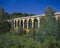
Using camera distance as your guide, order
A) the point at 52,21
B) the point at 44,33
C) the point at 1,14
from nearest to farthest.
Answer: the point at 44,33 < the point at 52,21 < the point at 1,14

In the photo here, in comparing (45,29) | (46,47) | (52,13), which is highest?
(52,13)

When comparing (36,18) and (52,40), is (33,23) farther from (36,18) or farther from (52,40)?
(52,40)

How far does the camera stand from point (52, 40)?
950cm

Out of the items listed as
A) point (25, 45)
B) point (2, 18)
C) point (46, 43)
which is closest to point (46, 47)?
point (46, 43)

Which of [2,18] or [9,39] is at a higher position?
[2,18]

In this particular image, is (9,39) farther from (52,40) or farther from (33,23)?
(33,23)

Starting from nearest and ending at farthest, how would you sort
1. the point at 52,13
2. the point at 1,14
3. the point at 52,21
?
the point at 52,21 < the point at 52,13 < the point at 1,14

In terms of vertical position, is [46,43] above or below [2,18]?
below

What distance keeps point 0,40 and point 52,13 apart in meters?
9.52

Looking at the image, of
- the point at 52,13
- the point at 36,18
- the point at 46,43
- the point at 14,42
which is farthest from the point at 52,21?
the point at 36,18

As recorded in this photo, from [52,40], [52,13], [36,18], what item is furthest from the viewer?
[36,18]

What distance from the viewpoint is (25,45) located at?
Answer: 26.7 feet

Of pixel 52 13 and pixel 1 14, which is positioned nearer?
pixel 52 13

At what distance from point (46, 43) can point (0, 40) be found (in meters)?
2.37
